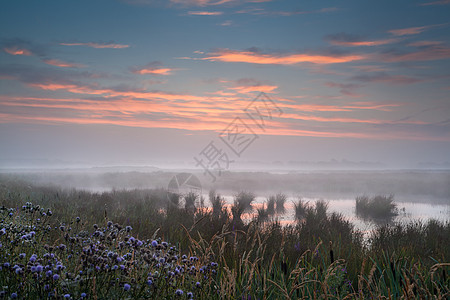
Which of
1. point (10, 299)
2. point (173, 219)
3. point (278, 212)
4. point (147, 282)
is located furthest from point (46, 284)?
point (278, 212)

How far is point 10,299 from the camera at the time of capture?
7.25 ft

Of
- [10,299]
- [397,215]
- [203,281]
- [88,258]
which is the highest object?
[88,258]

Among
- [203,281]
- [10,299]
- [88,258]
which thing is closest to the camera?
[10,299]

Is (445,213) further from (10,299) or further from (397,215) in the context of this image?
(10,299)

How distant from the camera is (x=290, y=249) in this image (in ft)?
19.1

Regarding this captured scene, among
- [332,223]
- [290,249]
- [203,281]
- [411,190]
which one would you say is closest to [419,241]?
[332,223]

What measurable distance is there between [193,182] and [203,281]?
17.5 m

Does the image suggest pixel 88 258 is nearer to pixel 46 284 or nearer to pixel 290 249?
pixel 46 284

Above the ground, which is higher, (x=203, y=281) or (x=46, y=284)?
(x=46, y=284)

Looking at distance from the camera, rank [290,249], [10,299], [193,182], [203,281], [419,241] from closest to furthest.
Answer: [10,299], [203,281], [290,249], [419,241], [193,182]

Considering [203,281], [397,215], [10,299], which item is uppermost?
[10,299]

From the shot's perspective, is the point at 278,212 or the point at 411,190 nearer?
the point at 278,212

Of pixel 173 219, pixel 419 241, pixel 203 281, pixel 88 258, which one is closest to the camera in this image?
pixel 88 258

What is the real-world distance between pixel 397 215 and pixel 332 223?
7.07 m
